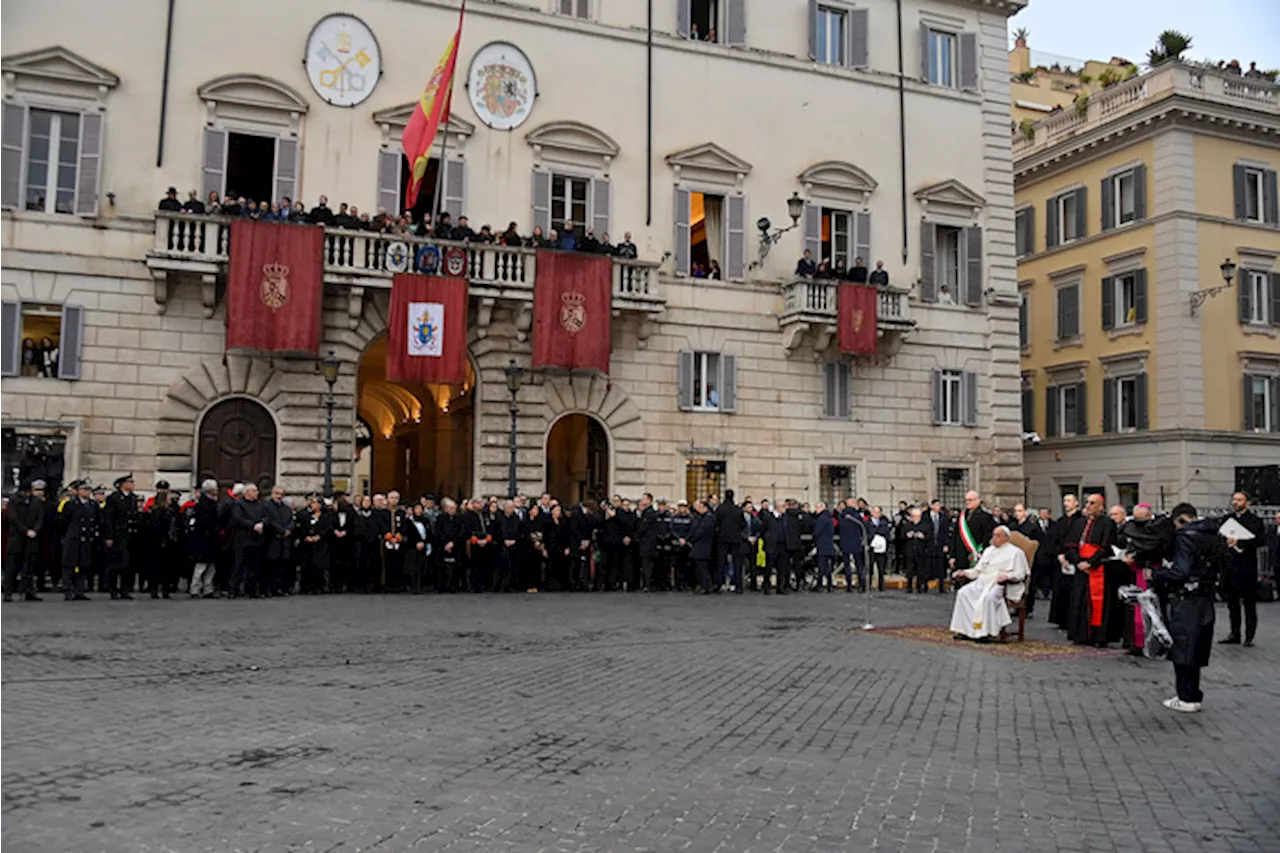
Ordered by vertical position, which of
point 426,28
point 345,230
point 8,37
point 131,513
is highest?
point 426,28

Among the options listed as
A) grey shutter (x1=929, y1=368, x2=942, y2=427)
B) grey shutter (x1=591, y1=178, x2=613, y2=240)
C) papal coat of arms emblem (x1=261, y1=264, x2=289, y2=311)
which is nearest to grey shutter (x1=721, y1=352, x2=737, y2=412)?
grey shutter (x1=591, y1=178, x2=613, y2=240)

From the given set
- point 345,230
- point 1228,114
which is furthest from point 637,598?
point 1228,114

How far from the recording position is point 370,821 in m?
5.98

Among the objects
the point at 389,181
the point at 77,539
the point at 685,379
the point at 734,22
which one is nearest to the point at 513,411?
the point at 685,379

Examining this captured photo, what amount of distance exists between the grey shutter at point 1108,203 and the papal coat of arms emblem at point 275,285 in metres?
27.7

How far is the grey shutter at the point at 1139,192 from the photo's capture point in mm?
37219

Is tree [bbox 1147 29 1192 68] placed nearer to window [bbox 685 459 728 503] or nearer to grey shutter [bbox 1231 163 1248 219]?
grey shutter [bbox 1231 163 1248 219]

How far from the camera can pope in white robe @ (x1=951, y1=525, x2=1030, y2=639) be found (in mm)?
14727

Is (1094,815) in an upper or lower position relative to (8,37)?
lower

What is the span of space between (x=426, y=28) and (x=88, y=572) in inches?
572

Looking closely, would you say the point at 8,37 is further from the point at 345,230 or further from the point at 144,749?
the point at 144,749

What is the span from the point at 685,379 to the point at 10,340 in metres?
14.7

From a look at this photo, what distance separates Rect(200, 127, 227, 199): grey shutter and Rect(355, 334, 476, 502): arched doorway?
4.72m

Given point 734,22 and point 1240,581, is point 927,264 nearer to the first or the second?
point 734,22
